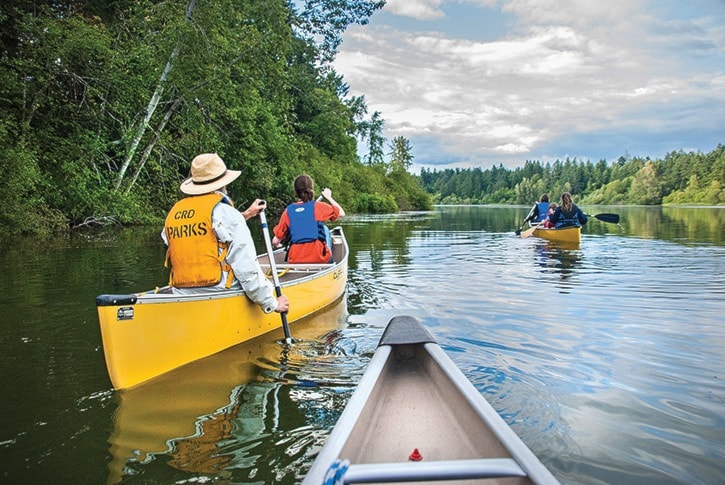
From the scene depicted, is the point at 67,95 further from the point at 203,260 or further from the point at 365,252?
the point at 203,260

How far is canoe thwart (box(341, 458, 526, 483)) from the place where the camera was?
1.83 metres

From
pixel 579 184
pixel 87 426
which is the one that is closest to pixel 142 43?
pixel 87 426

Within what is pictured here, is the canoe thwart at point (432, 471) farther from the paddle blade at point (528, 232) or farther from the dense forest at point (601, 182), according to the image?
the dense forest at point (601, 182)

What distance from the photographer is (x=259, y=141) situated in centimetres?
2353

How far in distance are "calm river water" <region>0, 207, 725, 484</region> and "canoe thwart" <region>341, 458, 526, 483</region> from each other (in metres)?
1.01

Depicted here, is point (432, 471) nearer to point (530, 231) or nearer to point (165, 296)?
point (165, 296)

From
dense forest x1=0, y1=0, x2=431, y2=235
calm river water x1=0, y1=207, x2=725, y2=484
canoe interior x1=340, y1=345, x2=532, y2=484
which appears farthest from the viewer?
dense forest x1=0, y1=0, x2=431, y2=235

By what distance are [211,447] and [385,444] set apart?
111 cm

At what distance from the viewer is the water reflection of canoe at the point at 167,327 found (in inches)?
145

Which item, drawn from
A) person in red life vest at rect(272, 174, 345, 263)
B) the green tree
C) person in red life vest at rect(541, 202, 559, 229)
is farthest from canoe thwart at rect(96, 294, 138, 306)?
the green tree

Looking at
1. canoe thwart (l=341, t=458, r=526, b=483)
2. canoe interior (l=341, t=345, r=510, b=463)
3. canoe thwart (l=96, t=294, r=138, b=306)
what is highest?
canoe thwart (l=96, t=294, r=138, b=306)

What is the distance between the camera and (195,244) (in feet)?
14.8

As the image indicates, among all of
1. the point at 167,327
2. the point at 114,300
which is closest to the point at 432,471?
the point at 114,300

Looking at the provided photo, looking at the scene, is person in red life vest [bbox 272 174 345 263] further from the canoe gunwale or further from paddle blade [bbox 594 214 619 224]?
paddle blade [bbox 594 214 619 224]
